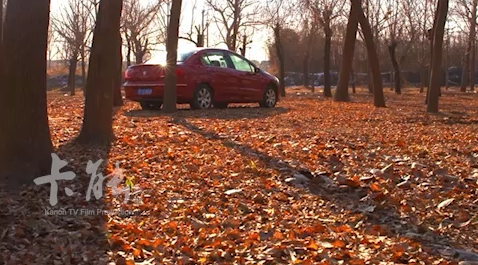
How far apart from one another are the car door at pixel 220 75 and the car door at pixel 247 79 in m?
0.24

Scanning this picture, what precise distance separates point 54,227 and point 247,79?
10.6 meters

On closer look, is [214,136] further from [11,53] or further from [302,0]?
[302,0]

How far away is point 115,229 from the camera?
13.7ft

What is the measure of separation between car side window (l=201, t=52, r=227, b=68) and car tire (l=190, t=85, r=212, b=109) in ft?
1.89

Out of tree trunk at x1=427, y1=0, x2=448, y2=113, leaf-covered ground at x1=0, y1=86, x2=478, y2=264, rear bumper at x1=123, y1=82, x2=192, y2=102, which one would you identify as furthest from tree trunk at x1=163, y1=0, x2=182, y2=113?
tree trunk at x1=427, y1=0, x2=448, y2=113

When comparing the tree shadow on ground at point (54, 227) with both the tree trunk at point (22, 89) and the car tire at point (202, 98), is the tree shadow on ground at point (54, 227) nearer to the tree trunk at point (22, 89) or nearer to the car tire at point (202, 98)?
the tree trunk at point (22, 89)

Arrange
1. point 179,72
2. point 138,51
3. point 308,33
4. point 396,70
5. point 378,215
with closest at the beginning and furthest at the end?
point 378,215, point 179,72, point 396,70, point 308,33, point 138,51

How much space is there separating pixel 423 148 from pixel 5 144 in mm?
4977

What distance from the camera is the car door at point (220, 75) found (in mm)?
13164

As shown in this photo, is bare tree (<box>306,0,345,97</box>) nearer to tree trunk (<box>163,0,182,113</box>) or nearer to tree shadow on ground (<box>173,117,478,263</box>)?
tree trunk (<box>163,0,182,113</box>)

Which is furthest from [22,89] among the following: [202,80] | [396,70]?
[396,70]

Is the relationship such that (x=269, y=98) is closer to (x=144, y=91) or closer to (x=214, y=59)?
(x=214, y=59)

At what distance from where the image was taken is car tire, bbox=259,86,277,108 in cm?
1519

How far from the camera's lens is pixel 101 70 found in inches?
256
